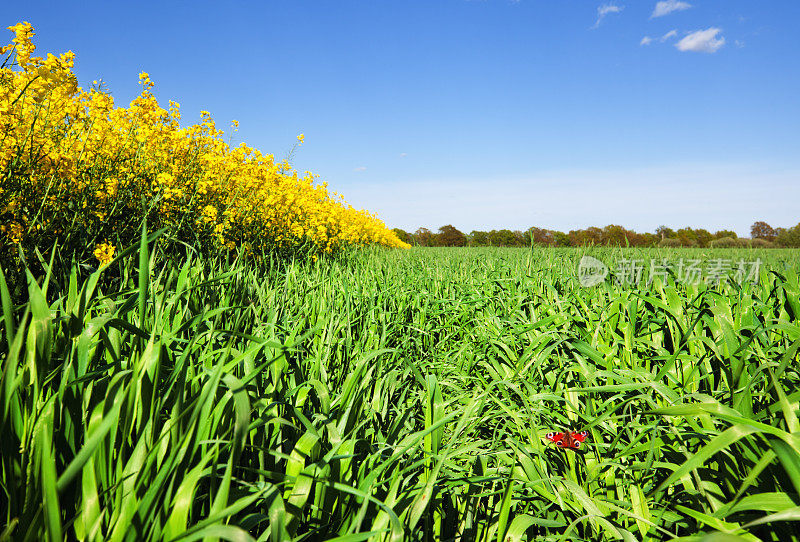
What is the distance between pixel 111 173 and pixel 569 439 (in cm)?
317

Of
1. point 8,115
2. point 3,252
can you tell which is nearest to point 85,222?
point 3,252

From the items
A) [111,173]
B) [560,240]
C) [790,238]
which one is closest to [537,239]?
[560,240]

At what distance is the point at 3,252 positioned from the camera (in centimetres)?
215

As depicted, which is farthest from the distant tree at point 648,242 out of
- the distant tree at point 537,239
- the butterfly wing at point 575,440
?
the butterfly wing at point 575,440

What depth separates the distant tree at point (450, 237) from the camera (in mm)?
26578

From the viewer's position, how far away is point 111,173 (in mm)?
2857

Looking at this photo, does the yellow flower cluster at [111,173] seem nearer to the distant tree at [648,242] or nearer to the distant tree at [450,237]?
the distant tree at [648,242]

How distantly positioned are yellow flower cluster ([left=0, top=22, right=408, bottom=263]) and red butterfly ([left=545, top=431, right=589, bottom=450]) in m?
1.53

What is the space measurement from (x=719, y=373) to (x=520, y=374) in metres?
0.78

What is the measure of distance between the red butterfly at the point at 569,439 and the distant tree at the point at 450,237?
2488 centimetres

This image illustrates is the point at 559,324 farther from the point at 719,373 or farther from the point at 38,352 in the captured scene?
the point at 38,352

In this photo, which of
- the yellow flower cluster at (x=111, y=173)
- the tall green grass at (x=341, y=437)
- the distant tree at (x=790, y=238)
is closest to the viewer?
the tall green grass at (x=341, y=437)

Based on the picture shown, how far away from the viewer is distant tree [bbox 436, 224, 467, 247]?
26.6m

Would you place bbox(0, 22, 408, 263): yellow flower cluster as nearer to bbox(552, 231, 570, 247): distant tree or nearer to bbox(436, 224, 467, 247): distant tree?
bbox(552, 231, 570, 247): distant tree
